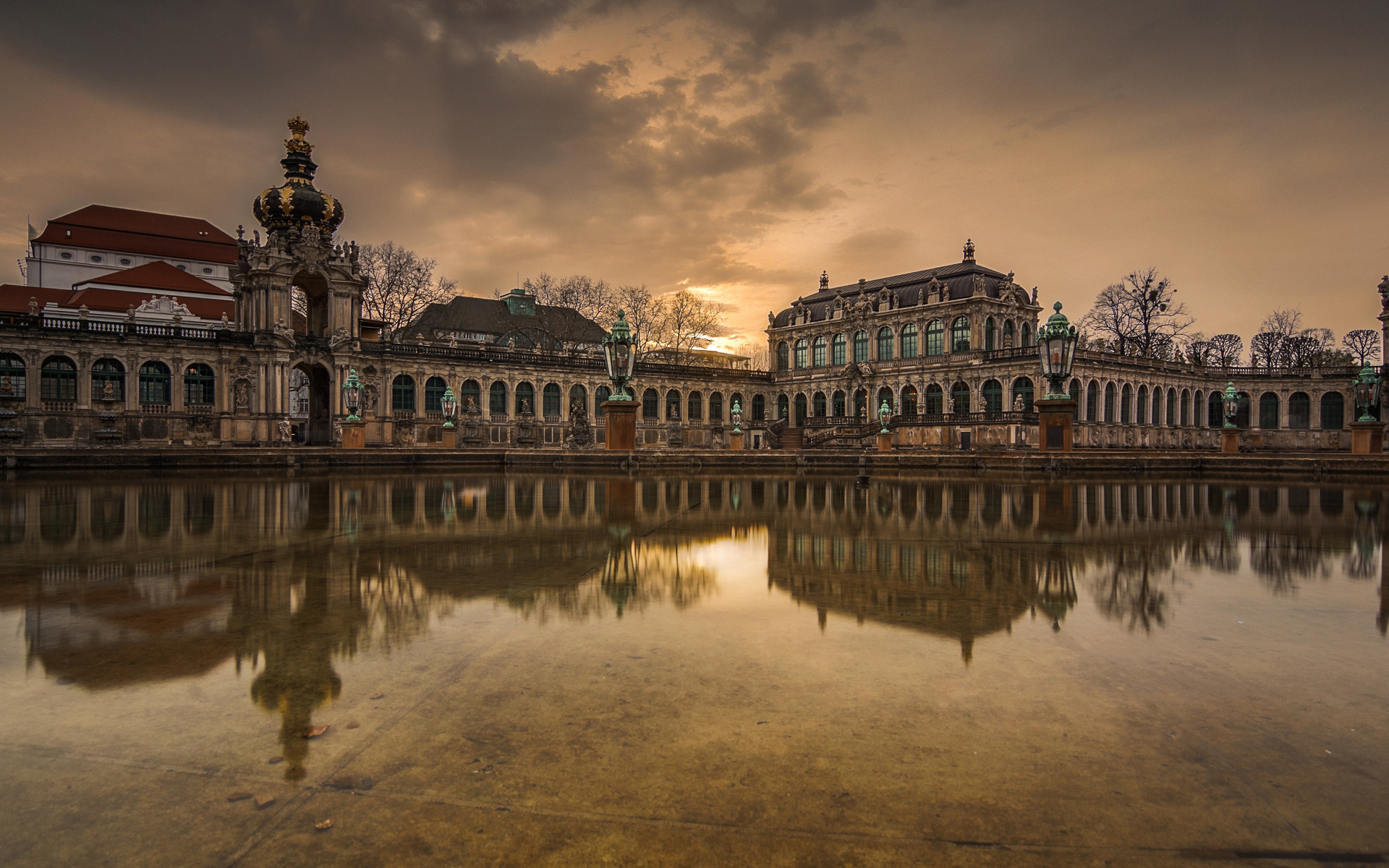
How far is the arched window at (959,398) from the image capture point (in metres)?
54.2

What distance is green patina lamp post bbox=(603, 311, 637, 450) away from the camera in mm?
28141

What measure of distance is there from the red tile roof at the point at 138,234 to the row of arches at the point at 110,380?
41.3 meters

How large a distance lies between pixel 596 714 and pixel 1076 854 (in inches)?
78.5

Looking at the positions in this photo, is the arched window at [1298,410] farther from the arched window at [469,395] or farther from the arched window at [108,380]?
the arched window at [108,380]

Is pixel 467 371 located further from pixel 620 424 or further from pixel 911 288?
pixel 911 288

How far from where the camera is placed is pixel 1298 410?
5781 cm

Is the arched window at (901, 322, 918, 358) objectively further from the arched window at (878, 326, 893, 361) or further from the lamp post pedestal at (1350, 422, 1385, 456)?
the lamp post pedestal at (1350, 422, 1385, 456)

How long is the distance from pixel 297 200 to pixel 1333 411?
248 ft

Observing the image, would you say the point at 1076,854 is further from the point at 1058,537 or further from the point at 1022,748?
the point at 1058,537

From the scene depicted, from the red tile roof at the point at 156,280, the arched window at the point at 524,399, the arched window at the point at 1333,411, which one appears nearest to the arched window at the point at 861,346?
the arched window at the point at 524,399

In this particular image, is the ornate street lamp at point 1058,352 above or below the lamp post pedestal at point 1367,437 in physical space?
above

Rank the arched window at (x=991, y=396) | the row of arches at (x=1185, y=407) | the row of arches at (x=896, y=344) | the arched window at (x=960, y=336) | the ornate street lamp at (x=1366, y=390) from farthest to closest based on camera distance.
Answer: the row of arches at (x=896, y=344), the arched window at (x=960, y=336), the arched window at (x=991, y=396), the row of arches at (x=1185, y=407), the ornate street lamp at (x=1366, y=390)

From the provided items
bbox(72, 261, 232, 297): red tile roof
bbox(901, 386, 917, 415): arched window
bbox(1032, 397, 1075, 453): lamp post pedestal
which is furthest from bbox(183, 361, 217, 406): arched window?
bbox(901, 386, 917, 415): arched window

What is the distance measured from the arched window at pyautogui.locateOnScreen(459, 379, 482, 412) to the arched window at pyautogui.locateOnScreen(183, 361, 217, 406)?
14516 mm
